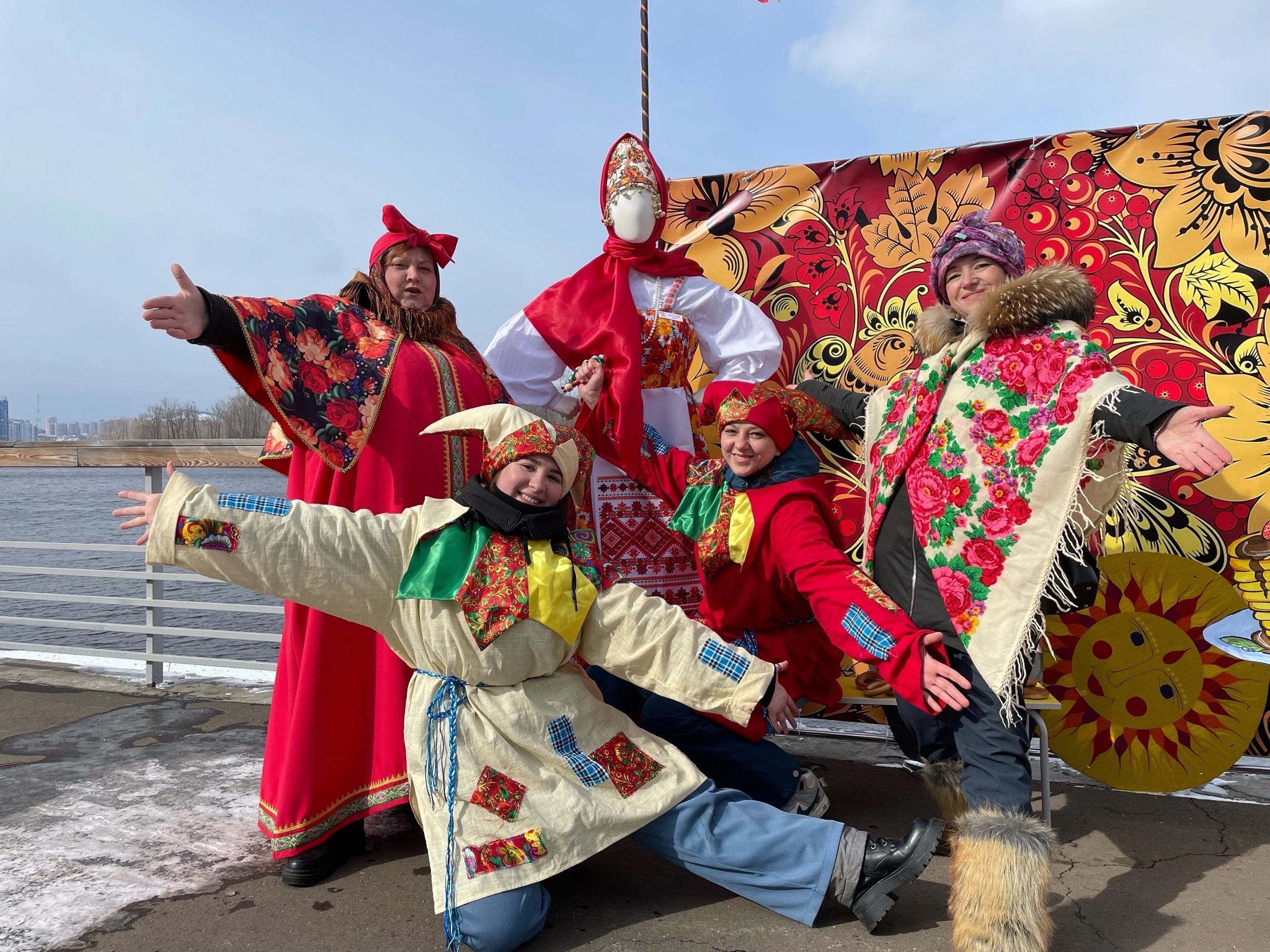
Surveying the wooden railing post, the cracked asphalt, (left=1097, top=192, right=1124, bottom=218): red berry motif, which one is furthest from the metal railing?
(left=1097, top=192, right=1124, bottom=218): red berry motif

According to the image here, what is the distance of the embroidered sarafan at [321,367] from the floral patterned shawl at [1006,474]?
144 cm

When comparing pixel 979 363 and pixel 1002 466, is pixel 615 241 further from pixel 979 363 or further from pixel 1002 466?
pixel 1002 466

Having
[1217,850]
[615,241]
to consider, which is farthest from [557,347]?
[1217,850]

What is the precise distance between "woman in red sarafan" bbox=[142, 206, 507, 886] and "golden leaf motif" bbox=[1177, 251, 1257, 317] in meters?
2.44

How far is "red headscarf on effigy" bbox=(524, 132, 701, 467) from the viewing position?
271cm

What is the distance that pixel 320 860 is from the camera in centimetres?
227

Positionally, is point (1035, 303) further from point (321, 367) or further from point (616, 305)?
point (321, 367)

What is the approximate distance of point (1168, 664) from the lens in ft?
9.38

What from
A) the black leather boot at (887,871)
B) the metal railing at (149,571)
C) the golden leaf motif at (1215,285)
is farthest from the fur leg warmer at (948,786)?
the metal railing at (149,571)

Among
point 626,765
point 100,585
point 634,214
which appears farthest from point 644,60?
point 100,585

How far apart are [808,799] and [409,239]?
1.97 m

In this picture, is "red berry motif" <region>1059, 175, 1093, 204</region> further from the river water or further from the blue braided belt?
the river water

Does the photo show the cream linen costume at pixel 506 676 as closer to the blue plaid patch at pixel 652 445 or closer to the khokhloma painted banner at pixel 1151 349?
the blue plaid patch at pixel 652 445

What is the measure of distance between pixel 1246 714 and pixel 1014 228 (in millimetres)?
1810
